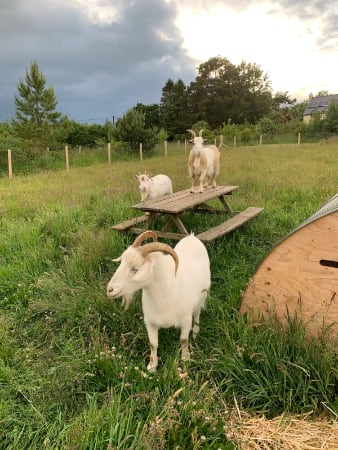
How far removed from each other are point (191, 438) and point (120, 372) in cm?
80

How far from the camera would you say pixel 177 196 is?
5926 millimetres

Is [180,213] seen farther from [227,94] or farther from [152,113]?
[227,94]

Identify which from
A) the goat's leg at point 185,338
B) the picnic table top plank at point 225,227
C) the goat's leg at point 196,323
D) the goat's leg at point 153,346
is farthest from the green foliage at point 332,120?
the goat's leg at point 153,346

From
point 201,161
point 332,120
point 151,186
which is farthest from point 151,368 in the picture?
point 332,120

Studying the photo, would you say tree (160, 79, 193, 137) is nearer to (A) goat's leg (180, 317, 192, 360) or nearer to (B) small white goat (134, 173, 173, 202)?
(B) small white goat (134, 173, 173, 202)

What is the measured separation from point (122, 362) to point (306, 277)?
175 centimetres

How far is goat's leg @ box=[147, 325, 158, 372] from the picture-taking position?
9.74 feet

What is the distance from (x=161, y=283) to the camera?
8.87 feet

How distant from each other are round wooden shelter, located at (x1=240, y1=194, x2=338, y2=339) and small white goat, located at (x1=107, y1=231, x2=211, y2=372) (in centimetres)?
63

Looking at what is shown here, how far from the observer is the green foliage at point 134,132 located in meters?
21.9

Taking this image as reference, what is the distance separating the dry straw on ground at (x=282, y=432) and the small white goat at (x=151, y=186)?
456 cm

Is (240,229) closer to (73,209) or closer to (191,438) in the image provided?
(73,209)

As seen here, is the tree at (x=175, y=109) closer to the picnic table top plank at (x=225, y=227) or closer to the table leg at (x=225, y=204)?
the table leg at (x=225, y=204)

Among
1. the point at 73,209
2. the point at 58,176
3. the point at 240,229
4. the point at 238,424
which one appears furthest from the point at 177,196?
the point at 58,176
